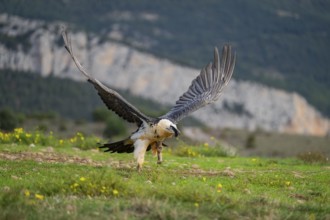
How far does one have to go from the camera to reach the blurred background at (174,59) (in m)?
89.0

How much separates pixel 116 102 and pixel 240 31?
130311 millimetres

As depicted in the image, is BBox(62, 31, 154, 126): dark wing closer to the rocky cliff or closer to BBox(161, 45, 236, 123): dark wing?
BBox(161, 45, 236, 123): dark wing

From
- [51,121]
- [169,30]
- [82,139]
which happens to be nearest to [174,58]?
[169,30]

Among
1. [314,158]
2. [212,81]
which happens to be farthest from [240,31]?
[212,81]

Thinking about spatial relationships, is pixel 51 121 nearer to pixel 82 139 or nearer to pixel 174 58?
pixel 82 139

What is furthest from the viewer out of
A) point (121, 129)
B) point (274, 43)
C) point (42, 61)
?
point (274, 43)

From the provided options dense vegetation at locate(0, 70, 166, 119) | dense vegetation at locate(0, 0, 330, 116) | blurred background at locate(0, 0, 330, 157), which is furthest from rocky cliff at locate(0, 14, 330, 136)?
dense vegetation at locate(0, 70, 166, 119)

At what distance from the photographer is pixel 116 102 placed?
14.2m

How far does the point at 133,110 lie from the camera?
14.0 m

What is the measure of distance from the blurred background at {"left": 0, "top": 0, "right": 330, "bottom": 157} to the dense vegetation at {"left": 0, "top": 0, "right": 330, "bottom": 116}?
8.1 inches

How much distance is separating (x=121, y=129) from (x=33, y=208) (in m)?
46.9

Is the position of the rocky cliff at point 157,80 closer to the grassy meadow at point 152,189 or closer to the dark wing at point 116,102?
the grassy meadow at point 152,189

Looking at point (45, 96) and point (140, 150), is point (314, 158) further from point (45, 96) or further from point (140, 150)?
point (45, 96)

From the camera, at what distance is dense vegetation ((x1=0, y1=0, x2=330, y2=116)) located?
12469 cm
